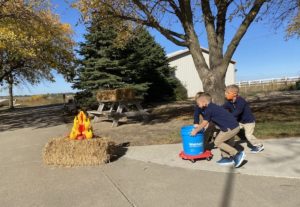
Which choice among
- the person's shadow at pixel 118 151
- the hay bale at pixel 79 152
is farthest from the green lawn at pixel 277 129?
the hay bale at pixel 79 152

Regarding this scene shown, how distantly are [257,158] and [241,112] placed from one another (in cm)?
104

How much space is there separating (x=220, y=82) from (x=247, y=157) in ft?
13.1

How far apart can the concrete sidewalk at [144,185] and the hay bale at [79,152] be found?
0.23 meters

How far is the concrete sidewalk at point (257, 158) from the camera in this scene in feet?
21.2

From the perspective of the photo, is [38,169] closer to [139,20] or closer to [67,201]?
[67,201]

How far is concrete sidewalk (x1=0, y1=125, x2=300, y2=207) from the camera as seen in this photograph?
5.18m

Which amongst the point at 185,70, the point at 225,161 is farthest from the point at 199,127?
the point at 185,70

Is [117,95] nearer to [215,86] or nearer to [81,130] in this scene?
[215,86]

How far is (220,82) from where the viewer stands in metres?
11.1

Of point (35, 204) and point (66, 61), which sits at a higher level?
point (66, 61)

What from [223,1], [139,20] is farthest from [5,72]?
[223,1]

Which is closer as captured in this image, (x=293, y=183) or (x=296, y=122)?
(x=293, y=183)

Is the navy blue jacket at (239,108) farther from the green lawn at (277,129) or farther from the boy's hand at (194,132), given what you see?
the green lawn at (277,129)

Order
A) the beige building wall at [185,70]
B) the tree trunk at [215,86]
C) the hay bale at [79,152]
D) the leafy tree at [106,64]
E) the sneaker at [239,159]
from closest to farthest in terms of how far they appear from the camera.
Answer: the sneaker at [239,159]
the hay bale at [79,152]
the tree trunk at [215,86]
the leafy tree at [106,64]
the beige building wall at [185,70]
